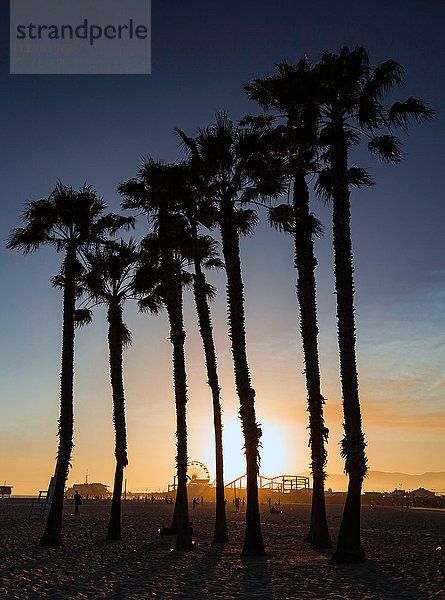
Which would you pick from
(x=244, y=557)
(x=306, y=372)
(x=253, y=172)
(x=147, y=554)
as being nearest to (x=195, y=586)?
(x=244, y=557)

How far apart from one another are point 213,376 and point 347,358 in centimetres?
970

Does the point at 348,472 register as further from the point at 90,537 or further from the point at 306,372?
the point at 90,537

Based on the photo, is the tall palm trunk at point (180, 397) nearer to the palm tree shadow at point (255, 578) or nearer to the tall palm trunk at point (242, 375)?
the tall palm trunk at point (242, 375)

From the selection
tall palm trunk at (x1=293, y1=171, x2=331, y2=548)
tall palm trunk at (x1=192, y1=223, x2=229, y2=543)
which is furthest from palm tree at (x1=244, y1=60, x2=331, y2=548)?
tall palm trunk at (x1=192, y1=223, x2=229, y2=543)

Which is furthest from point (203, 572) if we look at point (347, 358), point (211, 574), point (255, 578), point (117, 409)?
point (117, 409)

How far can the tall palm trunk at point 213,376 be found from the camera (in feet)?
92.9

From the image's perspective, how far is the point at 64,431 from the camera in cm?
2717

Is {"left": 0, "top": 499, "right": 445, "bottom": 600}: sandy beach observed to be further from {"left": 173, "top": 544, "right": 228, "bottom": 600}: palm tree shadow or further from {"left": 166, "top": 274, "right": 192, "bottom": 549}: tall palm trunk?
{"left": 166, "top": 274, "right": 192, "bottom": 549}: tall palm trunk

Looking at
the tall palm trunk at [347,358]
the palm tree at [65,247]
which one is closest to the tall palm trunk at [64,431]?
the palm tree at [65,247]

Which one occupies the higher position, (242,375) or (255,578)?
(242,375)

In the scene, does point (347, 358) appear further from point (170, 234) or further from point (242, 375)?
point (170, 234)

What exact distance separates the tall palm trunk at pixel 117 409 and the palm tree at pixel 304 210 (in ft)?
28.8

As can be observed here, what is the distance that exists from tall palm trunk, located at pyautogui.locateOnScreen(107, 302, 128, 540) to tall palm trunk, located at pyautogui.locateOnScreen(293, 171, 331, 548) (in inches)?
346

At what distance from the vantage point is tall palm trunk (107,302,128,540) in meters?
30.0
